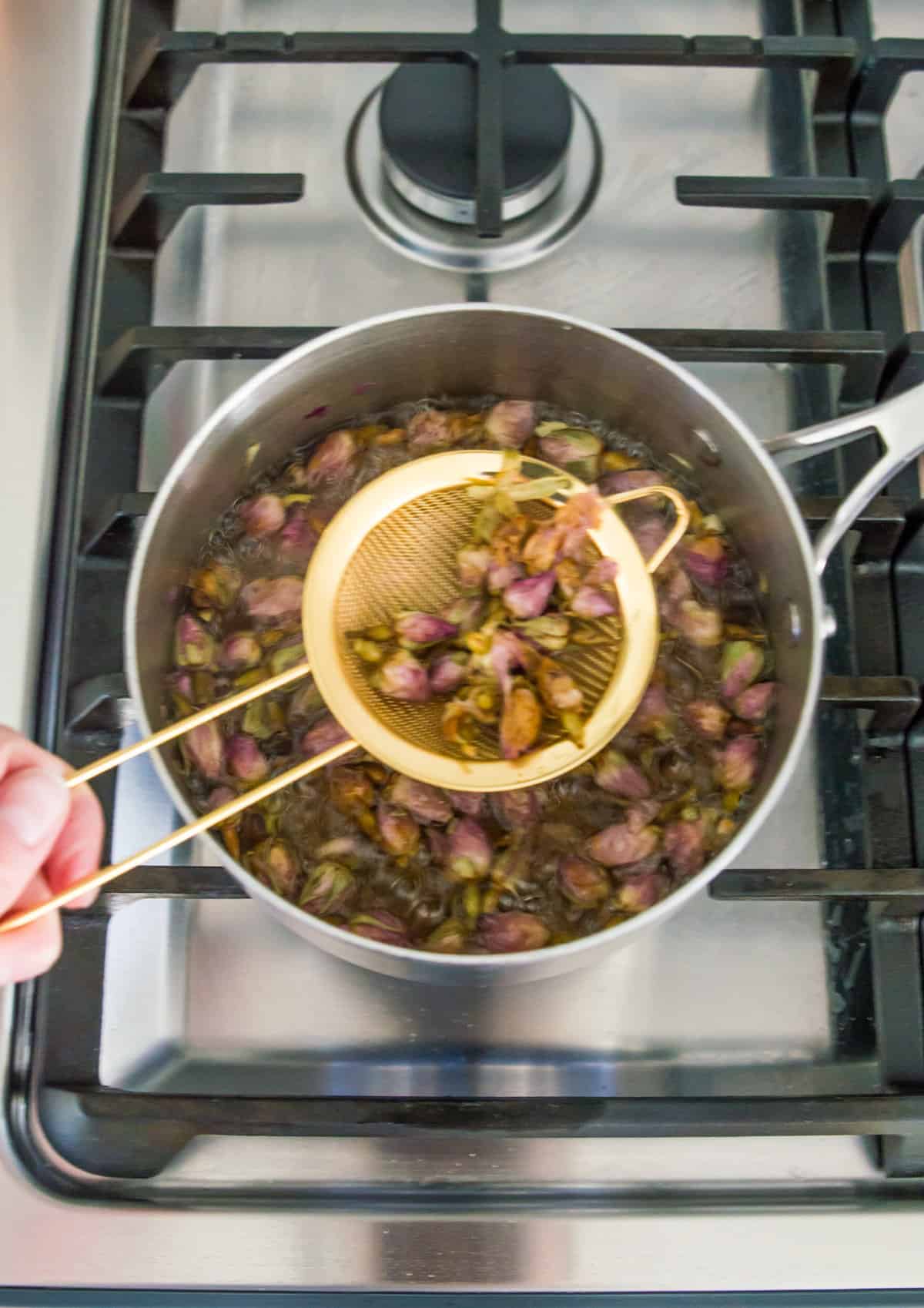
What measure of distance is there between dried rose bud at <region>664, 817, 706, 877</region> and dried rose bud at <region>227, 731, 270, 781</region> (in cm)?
20

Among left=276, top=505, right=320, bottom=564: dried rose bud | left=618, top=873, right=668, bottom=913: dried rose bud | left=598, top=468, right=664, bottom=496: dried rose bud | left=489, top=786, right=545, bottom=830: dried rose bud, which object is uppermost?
left=598, top=468, right=664, bottom=496: dried rose bud

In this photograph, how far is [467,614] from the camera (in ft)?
2.02

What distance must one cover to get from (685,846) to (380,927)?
0.15m

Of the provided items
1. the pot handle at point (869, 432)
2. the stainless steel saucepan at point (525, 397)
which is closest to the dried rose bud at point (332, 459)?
the stainless steel saucepan at point (525, 397)

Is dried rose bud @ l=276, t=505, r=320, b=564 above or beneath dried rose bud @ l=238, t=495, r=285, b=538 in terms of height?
beneath

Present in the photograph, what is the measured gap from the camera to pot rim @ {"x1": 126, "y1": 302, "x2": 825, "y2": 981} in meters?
0.48

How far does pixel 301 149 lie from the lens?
72cm

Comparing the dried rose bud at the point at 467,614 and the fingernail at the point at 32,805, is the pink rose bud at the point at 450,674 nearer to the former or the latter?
the dried rose bud at the point at 467,614

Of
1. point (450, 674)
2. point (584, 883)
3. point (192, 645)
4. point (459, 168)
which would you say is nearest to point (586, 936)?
point (584, 883)

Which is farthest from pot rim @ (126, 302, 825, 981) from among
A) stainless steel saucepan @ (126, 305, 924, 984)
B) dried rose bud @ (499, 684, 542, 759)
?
dried rose bud @ (499, 684, 542, 759)

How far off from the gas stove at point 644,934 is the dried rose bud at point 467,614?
163mm

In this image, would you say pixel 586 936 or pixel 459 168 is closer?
pixel 586 936

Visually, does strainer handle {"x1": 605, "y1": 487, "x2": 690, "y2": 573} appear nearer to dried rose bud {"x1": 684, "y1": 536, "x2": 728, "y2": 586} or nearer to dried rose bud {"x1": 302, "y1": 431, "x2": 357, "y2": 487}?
dried rose bud {"x1": 684, "y1": 536, "x2": 728, "y2": 586}

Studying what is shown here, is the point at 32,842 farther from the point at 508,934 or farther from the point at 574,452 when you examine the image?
the point at 574,452
